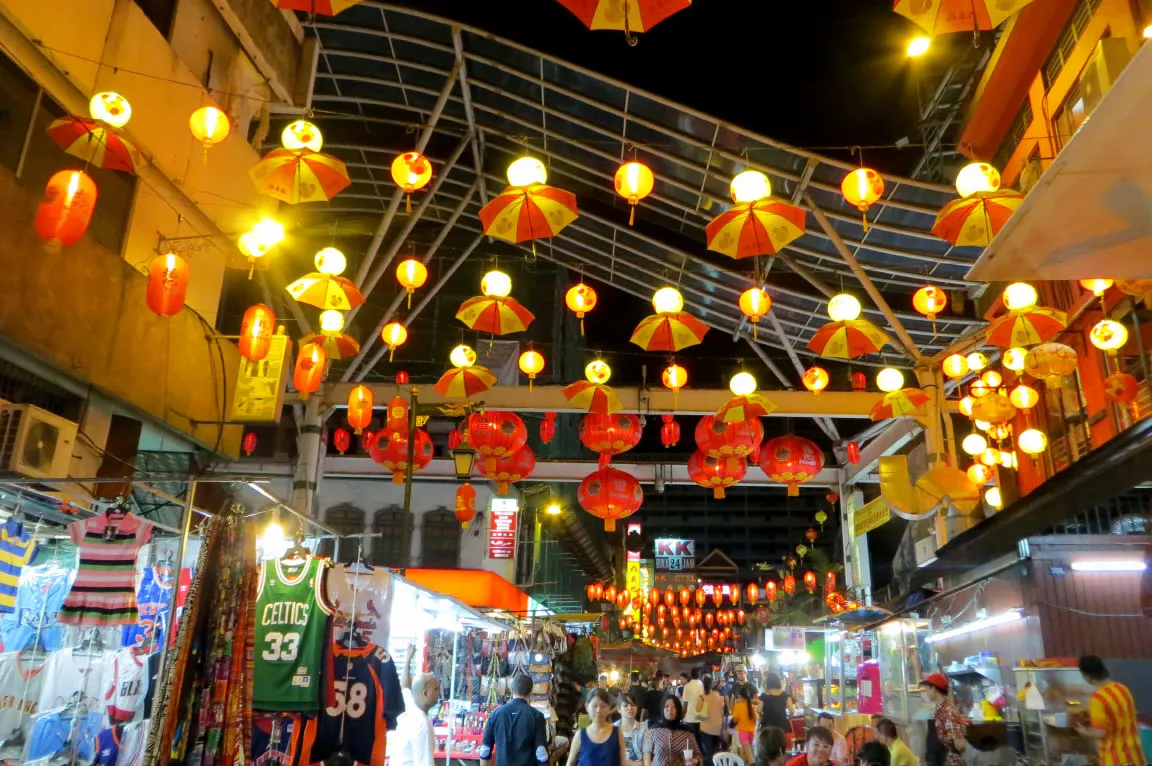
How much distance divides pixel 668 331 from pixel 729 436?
2.68 meters

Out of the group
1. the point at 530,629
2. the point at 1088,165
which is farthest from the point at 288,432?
the point at 1088,165

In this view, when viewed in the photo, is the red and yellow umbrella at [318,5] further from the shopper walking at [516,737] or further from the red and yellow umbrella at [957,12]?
the shopper walking at [516,737]

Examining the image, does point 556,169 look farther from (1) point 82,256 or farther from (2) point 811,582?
(2) point 811,582

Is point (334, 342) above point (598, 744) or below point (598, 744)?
above

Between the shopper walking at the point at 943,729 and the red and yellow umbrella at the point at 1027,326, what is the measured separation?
13.0ft

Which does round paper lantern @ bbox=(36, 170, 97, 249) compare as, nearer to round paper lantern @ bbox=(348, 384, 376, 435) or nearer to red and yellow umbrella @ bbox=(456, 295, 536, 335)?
red and yellow umbrella @ bbox=(456, 295, 536, 335)

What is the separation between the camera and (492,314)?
35.9ft

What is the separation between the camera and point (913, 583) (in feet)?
58.3

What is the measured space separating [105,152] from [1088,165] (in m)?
7.65

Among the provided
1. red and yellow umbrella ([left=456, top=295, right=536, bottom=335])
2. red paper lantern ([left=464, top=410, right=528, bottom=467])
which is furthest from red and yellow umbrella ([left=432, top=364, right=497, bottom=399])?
red and yellow umbrella ([left=456, top=295, right=536, bottom=335])

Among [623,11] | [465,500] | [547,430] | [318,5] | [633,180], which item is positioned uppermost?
[633,180]

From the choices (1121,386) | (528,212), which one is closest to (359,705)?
(528,212)

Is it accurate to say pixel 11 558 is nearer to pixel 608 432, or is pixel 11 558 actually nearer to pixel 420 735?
pixel 420 735

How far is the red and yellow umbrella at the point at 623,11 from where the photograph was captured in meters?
5.96
